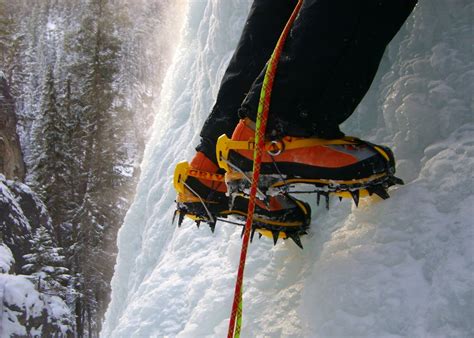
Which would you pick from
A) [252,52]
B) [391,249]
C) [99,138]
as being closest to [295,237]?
[391,249]

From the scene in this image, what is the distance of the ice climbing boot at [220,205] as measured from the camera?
130 cm

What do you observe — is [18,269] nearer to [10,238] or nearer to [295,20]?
[10,238]

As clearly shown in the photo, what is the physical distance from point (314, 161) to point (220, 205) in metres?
0.48

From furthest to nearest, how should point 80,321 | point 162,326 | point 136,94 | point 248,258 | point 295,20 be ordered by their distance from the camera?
point 136,94, point 80,321, point 162,326, point 248,258, point 295,20

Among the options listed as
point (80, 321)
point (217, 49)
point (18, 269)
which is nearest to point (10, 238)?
point (18, 269)

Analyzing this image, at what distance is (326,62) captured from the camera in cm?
96

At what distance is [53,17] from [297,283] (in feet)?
57.8

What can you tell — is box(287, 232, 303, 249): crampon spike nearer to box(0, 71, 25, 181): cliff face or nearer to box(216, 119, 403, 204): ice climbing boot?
box(216, 119, 403, 204): ice climbing boot

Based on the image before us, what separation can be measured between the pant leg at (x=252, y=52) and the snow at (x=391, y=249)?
1.21 feet

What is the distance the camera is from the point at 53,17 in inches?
653

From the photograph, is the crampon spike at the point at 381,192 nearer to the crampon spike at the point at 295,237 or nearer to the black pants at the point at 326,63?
the black pants at the point at 326,63

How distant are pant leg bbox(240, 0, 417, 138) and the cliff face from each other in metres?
14.1

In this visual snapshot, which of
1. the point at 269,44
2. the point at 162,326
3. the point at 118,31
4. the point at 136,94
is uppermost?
the point at 118,31

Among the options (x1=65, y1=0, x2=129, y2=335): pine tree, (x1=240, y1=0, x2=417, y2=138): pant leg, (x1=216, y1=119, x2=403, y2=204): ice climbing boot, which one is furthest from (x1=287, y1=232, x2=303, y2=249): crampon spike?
(x1=65, y1=0, x2=129, y2=335): pine tree
